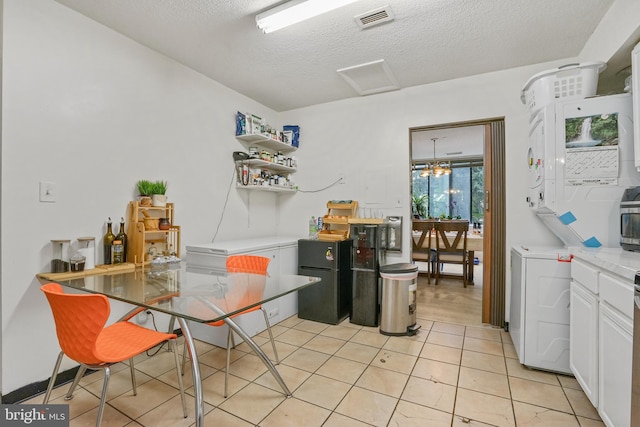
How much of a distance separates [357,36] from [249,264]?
2.03m

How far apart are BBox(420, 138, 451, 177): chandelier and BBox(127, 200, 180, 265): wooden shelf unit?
5.22 m

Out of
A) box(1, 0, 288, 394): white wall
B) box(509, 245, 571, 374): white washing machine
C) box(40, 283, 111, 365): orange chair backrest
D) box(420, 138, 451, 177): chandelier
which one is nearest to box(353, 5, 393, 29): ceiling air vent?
box(1, 0, 288, 394): white wall

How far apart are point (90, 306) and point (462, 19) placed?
287 centimetres

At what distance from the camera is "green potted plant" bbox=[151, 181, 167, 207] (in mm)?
2545

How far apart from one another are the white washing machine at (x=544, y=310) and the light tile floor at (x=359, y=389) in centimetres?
12

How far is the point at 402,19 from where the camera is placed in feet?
7.34

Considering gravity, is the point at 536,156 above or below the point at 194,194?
above


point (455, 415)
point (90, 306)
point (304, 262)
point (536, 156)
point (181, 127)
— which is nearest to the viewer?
point (90, 306)

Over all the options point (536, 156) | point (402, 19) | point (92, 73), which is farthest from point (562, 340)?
point (92, 73)

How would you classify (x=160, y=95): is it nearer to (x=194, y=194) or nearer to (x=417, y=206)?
(x=194, y=194)

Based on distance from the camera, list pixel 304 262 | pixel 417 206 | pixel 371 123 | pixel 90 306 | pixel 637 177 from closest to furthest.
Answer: pixel 90 306 < pixel 637 177 < pixel 304 262 < pixel 371 123 < pixel 417 206

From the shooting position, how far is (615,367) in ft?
4.58

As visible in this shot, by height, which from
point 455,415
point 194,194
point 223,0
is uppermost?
point 223,0

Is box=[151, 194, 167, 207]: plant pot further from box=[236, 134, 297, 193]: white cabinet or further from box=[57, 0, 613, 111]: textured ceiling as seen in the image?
box=[57, 0, 613, 111]: textured ceiling
